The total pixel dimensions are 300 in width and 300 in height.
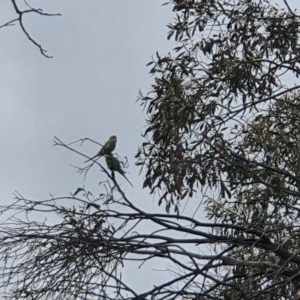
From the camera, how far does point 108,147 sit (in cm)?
499

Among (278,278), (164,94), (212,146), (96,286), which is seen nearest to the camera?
(96,286)

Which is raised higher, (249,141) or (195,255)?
(249,141)

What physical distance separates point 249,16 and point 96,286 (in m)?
3.75

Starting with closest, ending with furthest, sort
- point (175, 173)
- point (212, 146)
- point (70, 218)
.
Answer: point (70, 218)
point (212, 146)
point (175, 173)

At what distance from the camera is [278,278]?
5.24 meters

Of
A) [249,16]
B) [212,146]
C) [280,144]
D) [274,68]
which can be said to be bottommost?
[212,146]

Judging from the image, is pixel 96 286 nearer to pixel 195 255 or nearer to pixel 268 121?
pixel 195 255

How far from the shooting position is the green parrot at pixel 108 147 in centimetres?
486

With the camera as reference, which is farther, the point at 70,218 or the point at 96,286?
the point at 70,218

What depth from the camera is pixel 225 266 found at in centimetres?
554

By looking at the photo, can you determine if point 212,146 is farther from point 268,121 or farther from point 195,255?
point 268,121

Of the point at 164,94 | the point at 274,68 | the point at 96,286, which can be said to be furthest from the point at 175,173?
the point at 96,286

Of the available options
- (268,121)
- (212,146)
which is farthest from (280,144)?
(212,146)

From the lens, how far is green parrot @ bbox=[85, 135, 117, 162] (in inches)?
191
